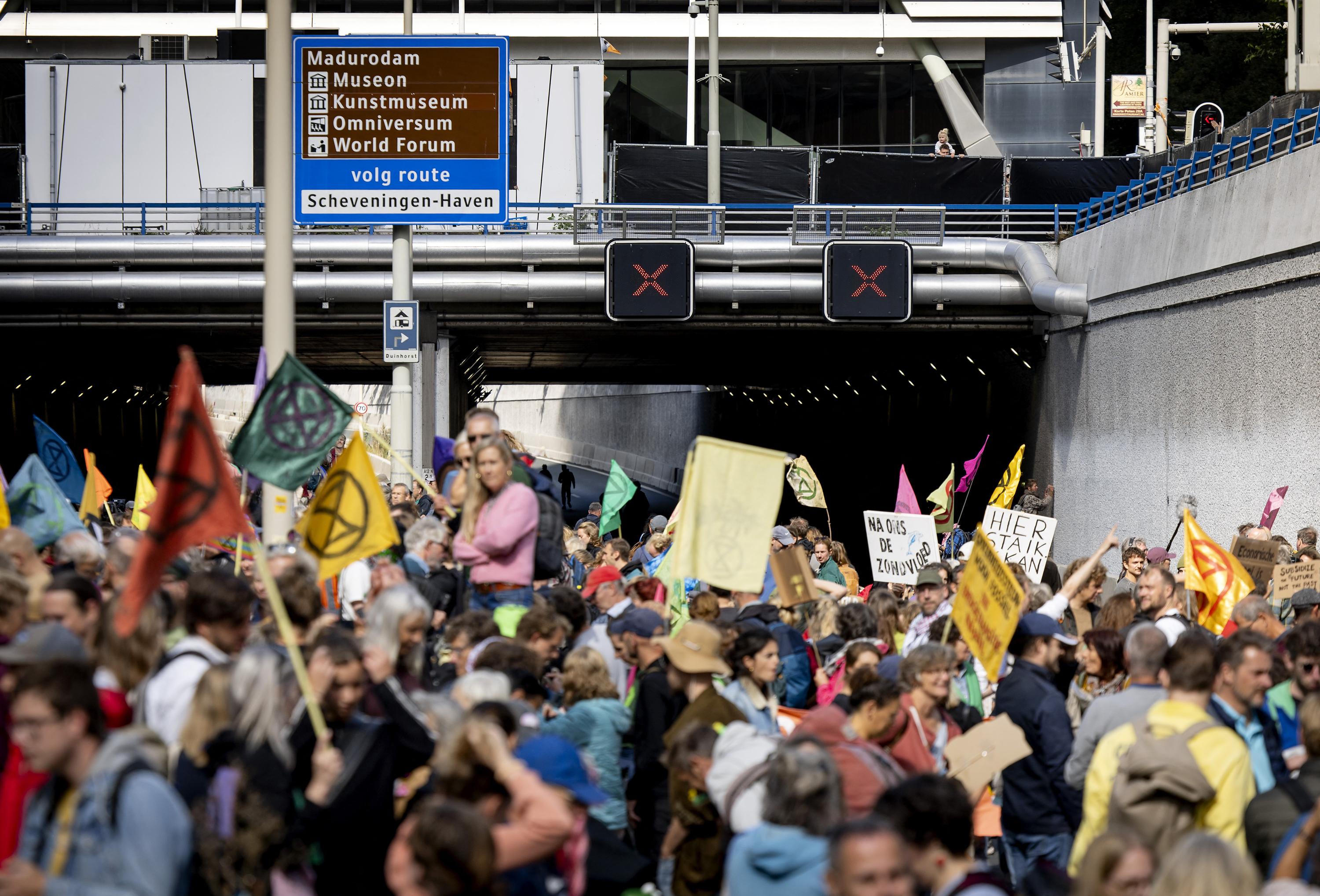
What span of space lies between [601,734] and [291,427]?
245 cm

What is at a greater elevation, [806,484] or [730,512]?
[730,512]

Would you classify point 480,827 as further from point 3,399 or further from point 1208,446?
point 3,399

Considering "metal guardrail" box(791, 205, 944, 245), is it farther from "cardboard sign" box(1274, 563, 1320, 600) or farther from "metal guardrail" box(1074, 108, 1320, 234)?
"cardboard sign" box(1274, 563, 1320, 600)

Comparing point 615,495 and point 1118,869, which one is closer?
point 1118,869

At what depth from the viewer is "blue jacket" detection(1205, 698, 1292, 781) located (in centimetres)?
665

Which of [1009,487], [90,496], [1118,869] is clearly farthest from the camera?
[1009,487]

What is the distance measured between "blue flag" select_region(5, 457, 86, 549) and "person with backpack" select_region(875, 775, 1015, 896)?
7.18 m

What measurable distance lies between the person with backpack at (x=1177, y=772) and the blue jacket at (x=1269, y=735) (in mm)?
318

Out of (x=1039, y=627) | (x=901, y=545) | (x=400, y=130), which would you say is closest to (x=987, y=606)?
(x=1039, y=627)

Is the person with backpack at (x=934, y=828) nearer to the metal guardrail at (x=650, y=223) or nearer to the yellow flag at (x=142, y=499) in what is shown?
the yellow flag at (x=142, y=499)

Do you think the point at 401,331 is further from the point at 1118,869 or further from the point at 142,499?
the point at 1118,869

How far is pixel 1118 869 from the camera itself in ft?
15.4

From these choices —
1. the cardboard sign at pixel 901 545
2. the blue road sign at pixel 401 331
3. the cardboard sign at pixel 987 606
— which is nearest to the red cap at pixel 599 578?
the cardboard sign at pixel 987 606

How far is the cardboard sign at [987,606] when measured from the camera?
8.00 metres
